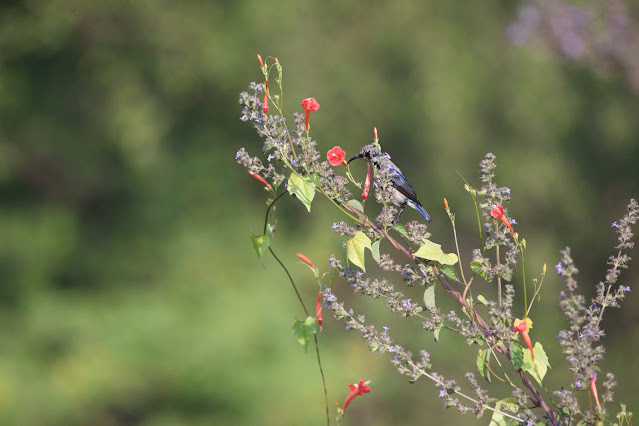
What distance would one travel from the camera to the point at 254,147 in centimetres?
538

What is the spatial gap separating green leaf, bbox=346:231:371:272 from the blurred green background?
4187 millimetres

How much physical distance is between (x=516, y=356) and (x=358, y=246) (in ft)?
0.90

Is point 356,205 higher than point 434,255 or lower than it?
higher

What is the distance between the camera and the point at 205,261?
553 cm

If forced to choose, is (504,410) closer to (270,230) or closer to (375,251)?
(375,251)

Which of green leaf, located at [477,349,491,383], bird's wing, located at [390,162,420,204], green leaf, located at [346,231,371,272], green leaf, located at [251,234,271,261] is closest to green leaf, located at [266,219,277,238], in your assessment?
green leaf, located at [251,234,271,261]

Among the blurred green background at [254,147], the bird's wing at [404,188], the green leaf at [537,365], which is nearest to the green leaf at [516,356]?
the green leaf at [537,365]

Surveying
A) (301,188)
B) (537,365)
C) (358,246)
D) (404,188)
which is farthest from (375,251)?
(404,188)

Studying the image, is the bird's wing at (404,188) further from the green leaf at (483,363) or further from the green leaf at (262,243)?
the green leaf at (483,363)

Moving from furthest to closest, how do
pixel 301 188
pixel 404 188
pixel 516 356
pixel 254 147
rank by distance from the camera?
pixel 254 147, pixel 404 188, pixel 301 188, pixel 516 356

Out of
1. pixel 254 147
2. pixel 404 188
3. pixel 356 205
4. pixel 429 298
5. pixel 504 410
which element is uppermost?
pixel 254 147

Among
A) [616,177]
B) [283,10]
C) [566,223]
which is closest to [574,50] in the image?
[616,177]

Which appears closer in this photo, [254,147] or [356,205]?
[356,205]

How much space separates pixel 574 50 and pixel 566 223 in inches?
60.9
